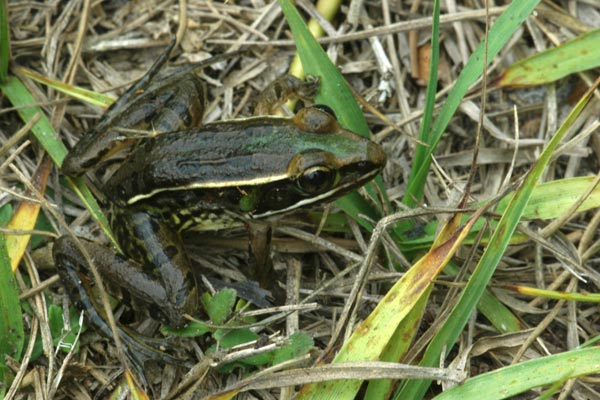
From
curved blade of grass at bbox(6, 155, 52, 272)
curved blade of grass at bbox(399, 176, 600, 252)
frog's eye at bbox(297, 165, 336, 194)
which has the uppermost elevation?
frog's eye at bbox(297, 165, 336, 194)

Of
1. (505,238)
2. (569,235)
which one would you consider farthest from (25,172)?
(569,235)

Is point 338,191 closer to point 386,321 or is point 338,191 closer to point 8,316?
point 386,321

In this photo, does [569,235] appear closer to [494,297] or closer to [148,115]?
[494,297]

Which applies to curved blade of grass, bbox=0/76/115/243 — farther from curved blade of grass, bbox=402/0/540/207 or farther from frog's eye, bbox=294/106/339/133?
curved blade of grass, bbox=402/0/540/207

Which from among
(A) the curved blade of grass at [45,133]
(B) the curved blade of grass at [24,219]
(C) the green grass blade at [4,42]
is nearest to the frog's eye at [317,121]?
(A) the curved blade of grass at [45,133]

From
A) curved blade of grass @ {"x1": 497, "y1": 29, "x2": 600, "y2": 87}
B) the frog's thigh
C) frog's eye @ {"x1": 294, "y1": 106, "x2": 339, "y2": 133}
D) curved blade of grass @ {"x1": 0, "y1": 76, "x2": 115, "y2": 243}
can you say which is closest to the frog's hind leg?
the frog's thigh

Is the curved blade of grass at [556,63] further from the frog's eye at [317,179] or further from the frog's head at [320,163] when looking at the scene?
the frog's eye at [317,179]
